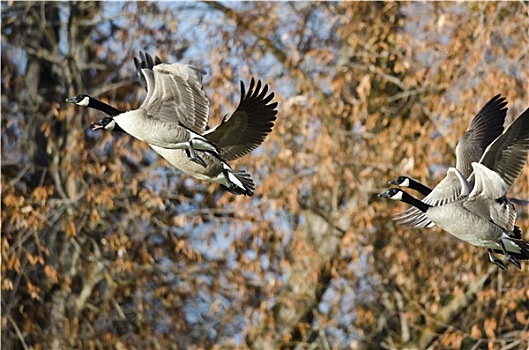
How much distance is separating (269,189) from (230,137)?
3.03 m

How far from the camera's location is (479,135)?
420 centimetres

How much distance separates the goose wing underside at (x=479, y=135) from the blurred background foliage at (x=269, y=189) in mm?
2055

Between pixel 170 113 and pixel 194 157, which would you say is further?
pixel 170 113

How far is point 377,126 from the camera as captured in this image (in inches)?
282

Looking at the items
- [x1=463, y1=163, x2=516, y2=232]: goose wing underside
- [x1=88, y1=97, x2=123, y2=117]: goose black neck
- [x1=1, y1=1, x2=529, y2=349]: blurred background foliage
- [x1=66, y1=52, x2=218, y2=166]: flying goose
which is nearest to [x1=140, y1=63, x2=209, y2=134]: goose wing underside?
[x1=66, y1=52, x2=218, y2=166]: flying goose

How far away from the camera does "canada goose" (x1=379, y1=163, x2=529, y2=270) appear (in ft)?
11.8

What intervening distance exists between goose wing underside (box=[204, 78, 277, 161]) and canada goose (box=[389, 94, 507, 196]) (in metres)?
0.81

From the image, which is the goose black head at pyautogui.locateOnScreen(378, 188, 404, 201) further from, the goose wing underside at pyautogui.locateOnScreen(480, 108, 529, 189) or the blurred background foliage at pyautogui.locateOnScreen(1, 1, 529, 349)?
the blurred background foliage at pyautogui.locateOnScreen(1, 1, 529, 349)

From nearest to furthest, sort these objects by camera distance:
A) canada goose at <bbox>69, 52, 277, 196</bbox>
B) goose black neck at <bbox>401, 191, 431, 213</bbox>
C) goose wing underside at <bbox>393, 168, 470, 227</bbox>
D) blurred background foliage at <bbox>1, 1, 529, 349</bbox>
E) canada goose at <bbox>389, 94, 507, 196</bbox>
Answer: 1. canada goose at <bbox>69, 52, 277, 196</bbox>
2. goose black neck at <bbox>401, 191, 431, 213</bbox>
3. goose wing underside at <bbox>393, 168, 470, 227</bbox>
4. canada goose at <bbox>389, 94, 507, 196</bbox>
5. blurred background foliage at <bbox>1, 1, 529, 349</bbox>

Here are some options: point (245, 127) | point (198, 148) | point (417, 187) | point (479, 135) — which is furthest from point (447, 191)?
point (198, 148)

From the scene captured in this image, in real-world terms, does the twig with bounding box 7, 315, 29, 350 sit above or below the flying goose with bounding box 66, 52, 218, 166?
below

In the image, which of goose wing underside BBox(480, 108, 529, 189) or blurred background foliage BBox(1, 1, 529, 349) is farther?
blurred background foliage BBox(1, 1, 529, 349)

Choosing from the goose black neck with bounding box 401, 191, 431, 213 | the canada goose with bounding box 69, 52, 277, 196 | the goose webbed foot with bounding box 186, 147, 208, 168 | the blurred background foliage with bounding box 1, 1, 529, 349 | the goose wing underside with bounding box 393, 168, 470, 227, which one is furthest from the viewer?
the blurred background foliage with bounding box 1, 1, 529, 349

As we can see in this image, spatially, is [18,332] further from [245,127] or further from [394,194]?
[394,194]
